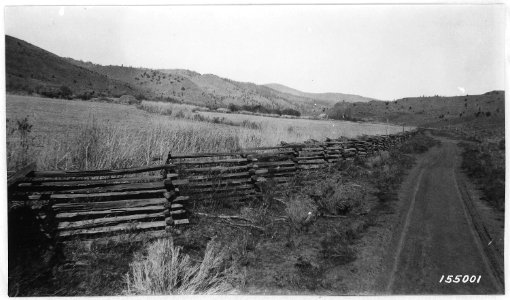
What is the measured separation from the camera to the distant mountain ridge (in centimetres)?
1838

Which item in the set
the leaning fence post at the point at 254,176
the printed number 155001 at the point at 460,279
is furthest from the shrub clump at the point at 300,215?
the printed number 155001 at the point at 460,279

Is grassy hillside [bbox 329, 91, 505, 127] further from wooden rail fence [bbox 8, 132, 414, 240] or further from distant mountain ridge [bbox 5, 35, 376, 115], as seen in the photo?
wooden rail fence [bbox 8, 132, 414, 240]

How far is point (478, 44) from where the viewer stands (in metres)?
5.16

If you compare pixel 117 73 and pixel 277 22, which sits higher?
pixel 117 73

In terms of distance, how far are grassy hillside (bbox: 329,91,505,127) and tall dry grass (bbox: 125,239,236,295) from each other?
5017 centimetres

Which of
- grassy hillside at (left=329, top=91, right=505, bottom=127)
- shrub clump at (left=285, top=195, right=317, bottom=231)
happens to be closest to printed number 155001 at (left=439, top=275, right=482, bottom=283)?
shrub clump at (left=285, top=195, right=317, bottom=231)

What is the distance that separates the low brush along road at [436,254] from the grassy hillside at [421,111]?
154 ft

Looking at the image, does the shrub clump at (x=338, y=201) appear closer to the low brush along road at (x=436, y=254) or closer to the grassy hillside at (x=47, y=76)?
the low brush along road at (x=436, y=254)

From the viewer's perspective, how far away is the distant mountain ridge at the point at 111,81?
60.3 ft

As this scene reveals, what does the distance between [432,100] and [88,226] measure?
8465 centimetres

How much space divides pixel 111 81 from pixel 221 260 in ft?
173

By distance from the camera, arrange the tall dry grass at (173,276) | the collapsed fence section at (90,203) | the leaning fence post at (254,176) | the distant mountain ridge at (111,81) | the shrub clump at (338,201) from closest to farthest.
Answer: the tall dry grass at (173,276)
the collapsed fence section at (90,203)
the shrub clump at (338,201)
the leaning fence post at (254,176)
the distant mountain ridge at (111,81)

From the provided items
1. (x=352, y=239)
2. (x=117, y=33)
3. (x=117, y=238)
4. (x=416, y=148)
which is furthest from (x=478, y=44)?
(x=416, y=148)

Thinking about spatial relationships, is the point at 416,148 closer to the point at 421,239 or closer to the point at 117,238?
the point at 421,239
